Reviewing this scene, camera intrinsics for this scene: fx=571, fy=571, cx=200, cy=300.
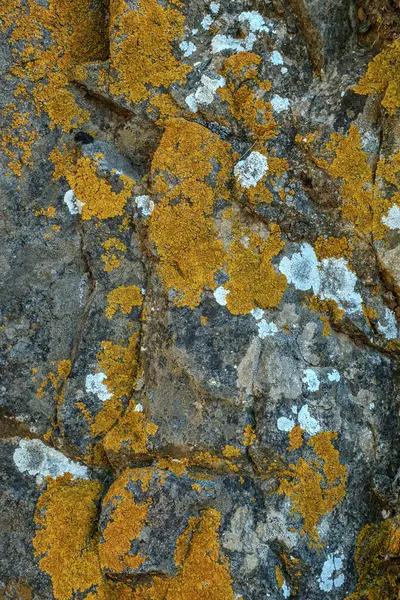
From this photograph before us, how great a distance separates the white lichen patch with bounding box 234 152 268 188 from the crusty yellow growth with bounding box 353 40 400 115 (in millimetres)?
666

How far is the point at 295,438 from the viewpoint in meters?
3.06

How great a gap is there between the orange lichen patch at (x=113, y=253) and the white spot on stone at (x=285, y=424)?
4.32 ft

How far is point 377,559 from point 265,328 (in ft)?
4.46

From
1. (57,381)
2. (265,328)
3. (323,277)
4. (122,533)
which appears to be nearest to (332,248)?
(323,277)

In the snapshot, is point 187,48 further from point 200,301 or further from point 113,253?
point 200,301

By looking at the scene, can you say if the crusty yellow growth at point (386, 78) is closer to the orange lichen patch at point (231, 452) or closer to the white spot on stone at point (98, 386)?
the orange lichen patch at point (231, 452)

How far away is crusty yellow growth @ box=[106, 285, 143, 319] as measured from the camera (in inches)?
134

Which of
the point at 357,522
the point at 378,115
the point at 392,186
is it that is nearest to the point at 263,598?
the point at 357,522

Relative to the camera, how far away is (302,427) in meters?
3.08

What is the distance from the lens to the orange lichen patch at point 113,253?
3447 mm

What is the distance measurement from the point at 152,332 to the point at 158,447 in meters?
0.66

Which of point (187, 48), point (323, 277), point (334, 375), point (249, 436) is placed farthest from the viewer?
point (187, 48)

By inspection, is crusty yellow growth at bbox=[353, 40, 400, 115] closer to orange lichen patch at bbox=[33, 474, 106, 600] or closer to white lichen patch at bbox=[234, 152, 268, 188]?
white lichen patch at bbox=[234, 152, 268, 188]

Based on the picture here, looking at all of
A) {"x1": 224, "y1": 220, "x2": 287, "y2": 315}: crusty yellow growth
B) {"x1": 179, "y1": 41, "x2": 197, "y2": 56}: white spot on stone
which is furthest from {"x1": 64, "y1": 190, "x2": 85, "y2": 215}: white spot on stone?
{"x1": 179, "y1": 41, "x2": 197, "y2": 56}: white spot on stone
